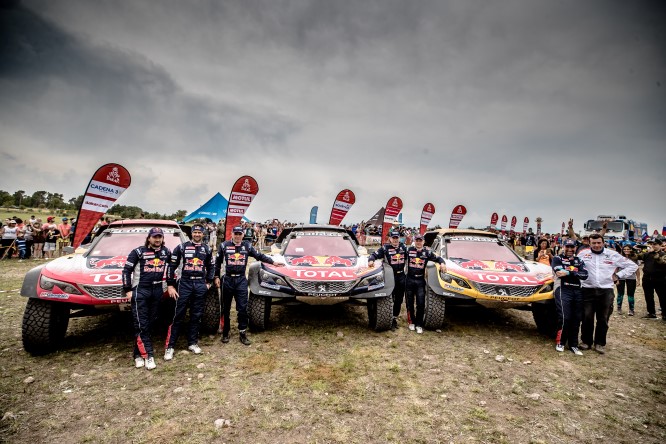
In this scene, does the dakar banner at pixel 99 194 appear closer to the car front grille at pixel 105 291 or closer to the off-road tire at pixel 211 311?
the car front grille at pixel 105 291

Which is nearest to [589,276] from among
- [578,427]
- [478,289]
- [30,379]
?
[478,289]

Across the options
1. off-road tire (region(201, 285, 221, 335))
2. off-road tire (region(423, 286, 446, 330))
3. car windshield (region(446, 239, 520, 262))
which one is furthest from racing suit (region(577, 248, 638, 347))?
off-road tire (region(201, 285, 221, 335))

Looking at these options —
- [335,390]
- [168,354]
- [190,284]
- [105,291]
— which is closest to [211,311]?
[190,284]

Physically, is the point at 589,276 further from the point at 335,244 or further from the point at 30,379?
the point at 30,379

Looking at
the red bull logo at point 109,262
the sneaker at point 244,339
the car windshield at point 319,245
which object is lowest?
the sneaker at point 244,339

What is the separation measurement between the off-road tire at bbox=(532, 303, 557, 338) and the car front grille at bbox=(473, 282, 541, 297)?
1.40 feet

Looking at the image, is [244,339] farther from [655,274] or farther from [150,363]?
[655,274]

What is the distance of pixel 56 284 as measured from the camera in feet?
13.7

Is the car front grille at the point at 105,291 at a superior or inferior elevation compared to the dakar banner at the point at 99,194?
inferior

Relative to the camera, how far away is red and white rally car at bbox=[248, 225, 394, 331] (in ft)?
16.4

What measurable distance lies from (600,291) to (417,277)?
109 inches

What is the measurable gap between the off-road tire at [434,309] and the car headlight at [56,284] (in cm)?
511

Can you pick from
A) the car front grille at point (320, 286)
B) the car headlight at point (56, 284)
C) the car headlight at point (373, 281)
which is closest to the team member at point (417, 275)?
Result: the car headlight at point (373, 281)

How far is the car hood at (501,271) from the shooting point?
5.28 m
